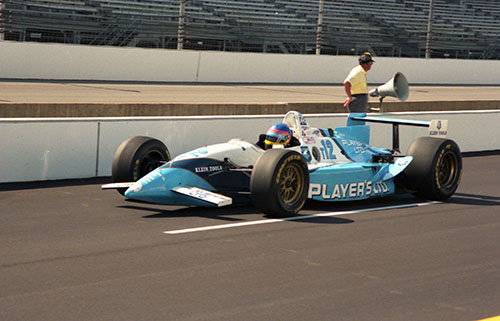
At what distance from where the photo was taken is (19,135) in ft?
35.7

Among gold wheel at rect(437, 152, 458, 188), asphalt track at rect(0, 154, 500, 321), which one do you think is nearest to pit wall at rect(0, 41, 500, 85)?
asphalt track at rect(0, 154, 500, 321)

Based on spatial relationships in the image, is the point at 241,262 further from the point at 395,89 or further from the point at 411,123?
the point at 395,89

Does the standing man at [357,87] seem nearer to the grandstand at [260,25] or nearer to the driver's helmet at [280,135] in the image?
the driver's helmet at [280,135]

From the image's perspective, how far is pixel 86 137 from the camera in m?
11.5

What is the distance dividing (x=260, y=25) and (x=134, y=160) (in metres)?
19.1

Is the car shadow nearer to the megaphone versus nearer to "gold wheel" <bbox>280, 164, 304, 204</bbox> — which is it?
the megaphone

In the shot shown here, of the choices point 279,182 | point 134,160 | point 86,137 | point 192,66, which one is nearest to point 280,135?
point 279,182

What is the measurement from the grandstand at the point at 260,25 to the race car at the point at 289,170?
1188cm

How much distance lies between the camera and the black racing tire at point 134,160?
30.8 ft

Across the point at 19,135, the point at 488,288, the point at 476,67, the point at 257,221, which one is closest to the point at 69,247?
the point at 257,221

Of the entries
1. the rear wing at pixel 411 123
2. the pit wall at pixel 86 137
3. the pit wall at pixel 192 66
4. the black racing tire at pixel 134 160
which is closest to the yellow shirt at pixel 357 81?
the pit wall at pixel 86 137

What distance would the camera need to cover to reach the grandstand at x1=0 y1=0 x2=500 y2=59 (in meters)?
22.4

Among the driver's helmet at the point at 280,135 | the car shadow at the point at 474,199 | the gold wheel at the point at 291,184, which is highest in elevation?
the driver's helmet at the point at 280,135

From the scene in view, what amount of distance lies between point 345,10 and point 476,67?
Result: 6.06m
